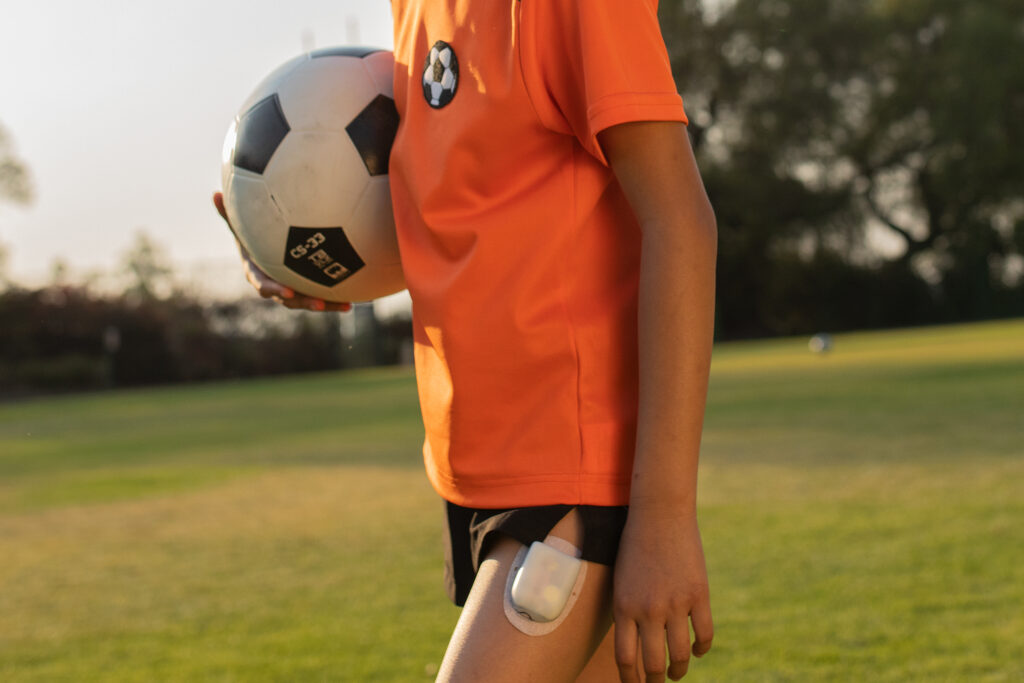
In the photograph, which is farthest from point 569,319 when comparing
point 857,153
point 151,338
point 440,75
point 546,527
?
point 857,153

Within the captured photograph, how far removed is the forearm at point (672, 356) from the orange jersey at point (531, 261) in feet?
0.28

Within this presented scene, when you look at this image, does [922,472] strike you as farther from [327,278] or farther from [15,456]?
[15,456]

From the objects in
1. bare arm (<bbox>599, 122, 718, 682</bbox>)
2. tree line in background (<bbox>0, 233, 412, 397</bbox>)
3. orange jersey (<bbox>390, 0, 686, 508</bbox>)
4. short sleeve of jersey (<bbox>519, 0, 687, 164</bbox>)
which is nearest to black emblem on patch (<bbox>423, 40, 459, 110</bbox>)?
orange jersey (<bbox>390, 0, 686, 508</bbox>)

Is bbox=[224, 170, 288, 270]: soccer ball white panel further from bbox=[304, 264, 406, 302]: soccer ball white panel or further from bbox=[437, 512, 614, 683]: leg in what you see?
bbox=[437, 512, 614, 683]: leg

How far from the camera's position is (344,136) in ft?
6.16

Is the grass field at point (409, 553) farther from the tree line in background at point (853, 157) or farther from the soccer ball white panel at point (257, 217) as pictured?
the tree line in background at point (853, 157)

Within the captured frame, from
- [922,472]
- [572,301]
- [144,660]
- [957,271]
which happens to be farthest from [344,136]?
[957,271]

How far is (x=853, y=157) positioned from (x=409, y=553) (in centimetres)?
3483

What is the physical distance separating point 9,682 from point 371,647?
1099 mm

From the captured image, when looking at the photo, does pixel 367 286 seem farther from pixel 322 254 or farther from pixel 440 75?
pixel 440 75

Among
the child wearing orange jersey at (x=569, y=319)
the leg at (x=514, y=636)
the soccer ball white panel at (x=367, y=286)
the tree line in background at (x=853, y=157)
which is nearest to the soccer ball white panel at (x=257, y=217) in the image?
the soccer ball white panel at (x=367, y=286)

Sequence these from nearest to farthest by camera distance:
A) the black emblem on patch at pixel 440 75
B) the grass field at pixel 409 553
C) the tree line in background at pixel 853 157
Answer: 1. the black emblem on patch at pixel 440 75
2. the grass field at pixel 409 553
3. the tree line in background at pixel 853 157

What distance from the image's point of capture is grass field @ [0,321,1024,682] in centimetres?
312

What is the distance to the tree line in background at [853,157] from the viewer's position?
33656 millimetres
